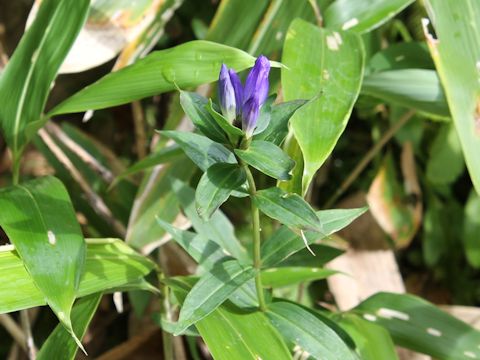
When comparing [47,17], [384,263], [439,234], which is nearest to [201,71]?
[47,17]

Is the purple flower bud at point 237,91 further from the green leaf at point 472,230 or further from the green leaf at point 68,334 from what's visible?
the green leaf at point 472,230

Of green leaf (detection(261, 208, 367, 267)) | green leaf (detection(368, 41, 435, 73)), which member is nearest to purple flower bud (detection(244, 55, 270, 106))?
green leaf (detection(261, 208, 367, 267))

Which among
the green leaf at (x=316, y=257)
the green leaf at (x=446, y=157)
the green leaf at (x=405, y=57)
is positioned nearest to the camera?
the green leaf at (x=316, y=257)

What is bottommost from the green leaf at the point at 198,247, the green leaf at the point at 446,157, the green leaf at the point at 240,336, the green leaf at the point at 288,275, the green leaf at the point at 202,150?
the green leaf at the point at 240,336

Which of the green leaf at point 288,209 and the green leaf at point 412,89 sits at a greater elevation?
the green leaf at point 412,89

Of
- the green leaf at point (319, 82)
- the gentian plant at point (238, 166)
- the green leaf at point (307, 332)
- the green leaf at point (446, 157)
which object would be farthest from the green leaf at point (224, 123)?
the green leaf at point (446, 157)

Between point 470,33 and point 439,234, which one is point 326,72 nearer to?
point 470,33

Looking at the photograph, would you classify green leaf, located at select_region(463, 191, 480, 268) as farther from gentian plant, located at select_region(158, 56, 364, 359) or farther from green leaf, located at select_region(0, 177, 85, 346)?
green leaf, located at select_region(0, 177, 85, 346)
